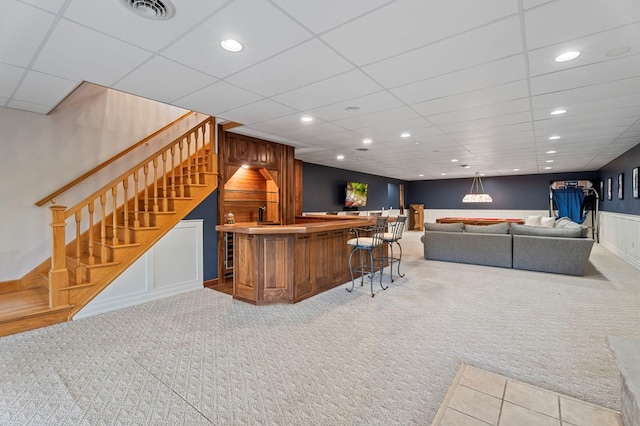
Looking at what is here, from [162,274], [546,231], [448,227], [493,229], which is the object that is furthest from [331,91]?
[546,231]

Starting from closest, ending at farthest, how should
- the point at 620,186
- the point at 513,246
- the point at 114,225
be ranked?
the point at 114,225 → the point at 513,246 → the point at 620,186

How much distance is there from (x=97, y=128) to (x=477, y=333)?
214 inches

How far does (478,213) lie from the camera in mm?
12188

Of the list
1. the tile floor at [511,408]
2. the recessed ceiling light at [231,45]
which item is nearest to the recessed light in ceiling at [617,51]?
the tile floor at [511,408]

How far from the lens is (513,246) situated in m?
5.73

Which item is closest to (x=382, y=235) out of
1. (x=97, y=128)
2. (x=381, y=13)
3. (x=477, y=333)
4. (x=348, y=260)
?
(x=348, y=260)

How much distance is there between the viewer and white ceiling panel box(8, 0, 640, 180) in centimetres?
188

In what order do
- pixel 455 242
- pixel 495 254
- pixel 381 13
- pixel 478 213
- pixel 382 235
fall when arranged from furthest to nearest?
pixel 478 213, pixel 455 242, pixel 495 254, pixel 382 235, pixel 381 13

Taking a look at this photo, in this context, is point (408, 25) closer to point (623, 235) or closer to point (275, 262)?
point (275, 262)

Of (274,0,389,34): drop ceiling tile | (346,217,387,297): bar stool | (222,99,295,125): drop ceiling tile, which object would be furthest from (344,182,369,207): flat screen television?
(274,0,389,34): drop ceiling tile

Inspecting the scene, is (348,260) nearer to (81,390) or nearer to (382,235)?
(382,235)

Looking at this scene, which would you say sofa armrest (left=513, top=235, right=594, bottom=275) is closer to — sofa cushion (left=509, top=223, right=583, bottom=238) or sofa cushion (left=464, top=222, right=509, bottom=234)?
sofa cushion (left=509, top=223, right=583, bottom=238)

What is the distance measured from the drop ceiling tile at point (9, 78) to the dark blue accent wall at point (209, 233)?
227 cm

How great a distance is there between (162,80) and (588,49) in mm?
3617
